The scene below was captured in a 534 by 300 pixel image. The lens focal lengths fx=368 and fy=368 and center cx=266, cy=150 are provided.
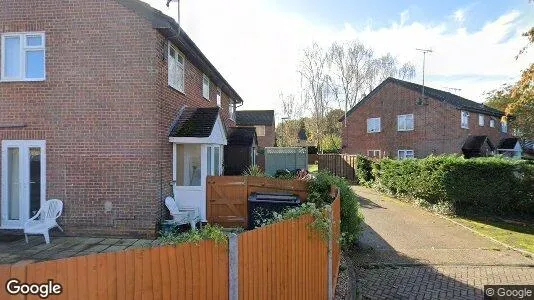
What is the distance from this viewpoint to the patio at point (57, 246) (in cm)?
779

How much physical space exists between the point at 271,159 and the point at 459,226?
15623mm

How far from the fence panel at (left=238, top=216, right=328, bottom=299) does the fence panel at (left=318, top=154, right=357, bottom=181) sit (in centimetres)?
2276

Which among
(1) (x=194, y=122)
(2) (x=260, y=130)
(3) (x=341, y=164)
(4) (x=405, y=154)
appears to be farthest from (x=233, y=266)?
(2) (x=260, y=130)

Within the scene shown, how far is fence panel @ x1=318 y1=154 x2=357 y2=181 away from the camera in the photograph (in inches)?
1090

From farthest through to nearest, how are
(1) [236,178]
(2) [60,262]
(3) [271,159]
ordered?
(3) [271,159], (1) [236,178], (2) [60,262]

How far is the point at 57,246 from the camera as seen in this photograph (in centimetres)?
859

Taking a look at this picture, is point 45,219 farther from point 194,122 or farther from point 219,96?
point 219,96

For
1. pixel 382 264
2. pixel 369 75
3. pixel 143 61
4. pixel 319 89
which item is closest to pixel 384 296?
pixel 382 264

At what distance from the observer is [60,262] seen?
2.55 metres

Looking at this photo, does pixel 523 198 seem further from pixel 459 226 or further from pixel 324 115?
pixel 324 115

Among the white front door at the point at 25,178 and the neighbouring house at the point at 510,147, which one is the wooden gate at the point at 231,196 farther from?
the neighbouring house at the point at 510,147

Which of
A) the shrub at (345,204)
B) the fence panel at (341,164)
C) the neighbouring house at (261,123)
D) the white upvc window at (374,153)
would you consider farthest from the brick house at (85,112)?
the neighbouring house at (261,123)

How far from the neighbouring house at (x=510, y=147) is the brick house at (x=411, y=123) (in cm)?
68

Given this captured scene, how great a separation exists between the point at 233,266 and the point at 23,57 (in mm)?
9602
